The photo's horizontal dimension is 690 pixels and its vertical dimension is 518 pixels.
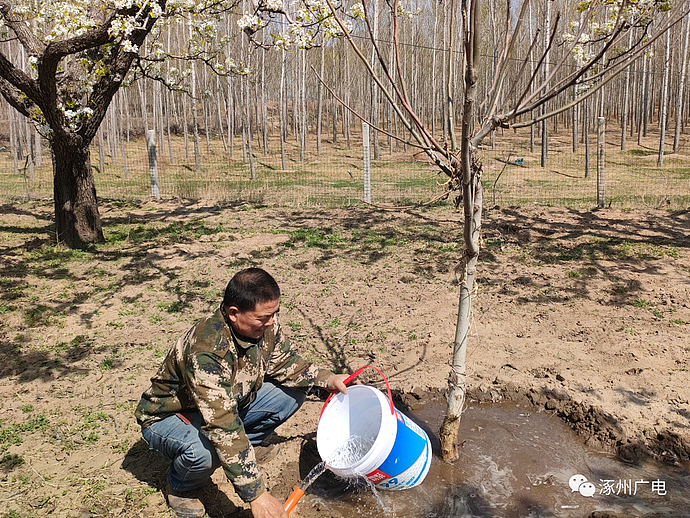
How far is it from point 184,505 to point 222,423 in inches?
24.2

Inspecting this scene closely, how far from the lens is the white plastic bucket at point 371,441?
8.30 ft

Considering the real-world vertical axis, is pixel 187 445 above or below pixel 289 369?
below

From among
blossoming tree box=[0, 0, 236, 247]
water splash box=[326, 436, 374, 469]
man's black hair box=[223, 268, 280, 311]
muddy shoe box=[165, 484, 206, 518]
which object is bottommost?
muddy shoe box=[165, 484, 206, 518]

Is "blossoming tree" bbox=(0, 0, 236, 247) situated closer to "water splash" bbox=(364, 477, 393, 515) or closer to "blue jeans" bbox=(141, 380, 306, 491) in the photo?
"blue jeans" bbox=(141, 380, 306, 491)

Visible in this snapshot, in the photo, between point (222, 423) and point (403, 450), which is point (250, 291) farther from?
point (403, 450)

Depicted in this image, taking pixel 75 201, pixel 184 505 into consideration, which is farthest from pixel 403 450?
pixel 75 201

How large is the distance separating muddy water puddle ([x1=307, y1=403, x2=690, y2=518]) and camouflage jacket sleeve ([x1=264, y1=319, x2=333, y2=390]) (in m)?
0.61

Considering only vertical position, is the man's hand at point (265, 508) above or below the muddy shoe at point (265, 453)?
above

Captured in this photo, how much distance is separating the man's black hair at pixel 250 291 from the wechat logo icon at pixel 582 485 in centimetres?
192

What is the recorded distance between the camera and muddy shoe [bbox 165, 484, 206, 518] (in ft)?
8.50

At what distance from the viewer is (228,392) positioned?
7.79 feet

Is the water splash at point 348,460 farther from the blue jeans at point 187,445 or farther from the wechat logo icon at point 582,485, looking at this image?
the wechat logo icon at point 582,485

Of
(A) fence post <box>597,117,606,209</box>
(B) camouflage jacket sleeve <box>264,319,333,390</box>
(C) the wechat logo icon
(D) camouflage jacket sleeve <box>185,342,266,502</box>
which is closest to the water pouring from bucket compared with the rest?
(B) camouflage jacket sleeve <box>264,319,333,390</box>

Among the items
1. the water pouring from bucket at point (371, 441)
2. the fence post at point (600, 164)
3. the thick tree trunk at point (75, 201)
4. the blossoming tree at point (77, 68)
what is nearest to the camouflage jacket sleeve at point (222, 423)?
the water pouring from bucket at point (371, 441)
